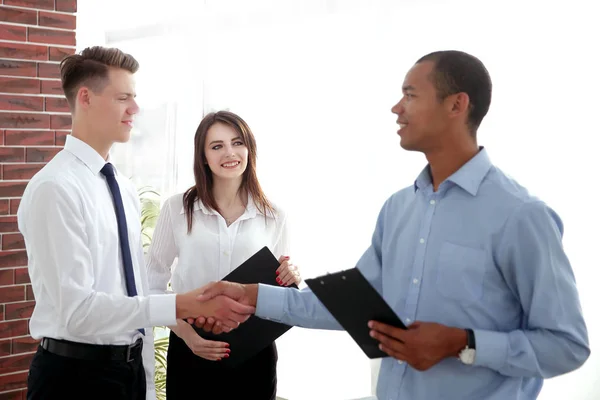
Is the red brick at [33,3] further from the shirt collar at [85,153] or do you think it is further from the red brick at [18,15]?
the shirt collar at [85,153]

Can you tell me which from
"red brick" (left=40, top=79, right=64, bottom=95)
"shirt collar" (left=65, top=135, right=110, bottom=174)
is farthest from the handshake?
"red brick" (left=40, top=79, right=64, bottom=95)

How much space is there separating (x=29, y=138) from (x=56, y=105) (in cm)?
23

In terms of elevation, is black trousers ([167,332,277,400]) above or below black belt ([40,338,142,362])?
below

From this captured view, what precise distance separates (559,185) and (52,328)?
6.83 feet

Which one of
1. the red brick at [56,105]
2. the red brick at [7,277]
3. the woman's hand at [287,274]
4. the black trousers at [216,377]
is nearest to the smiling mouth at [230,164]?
the woman's hand at [287,274]

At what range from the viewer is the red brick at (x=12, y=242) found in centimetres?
368

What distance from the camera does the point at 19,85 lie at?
3.68 metres

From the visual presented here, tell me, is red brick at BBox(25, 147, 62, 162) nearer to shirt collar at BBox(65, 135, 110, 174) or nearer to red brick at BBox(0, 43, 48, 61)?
red brick at BBox(0, 43, 48, 61)

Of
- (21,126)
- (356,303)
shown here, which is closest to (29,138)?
(21,126)

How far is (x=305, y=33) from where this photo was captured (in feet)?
13.6

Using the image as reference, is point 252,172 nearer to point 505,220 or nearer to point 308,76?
point 308,76

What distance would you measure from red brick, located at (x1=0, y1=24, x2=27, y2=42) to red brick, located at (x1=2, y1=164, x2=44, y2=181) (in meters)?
0.65

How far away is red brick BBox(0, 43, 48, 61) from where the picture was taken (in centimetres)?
363

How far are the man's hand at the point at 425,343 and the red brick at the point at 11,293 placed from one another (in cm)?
257
